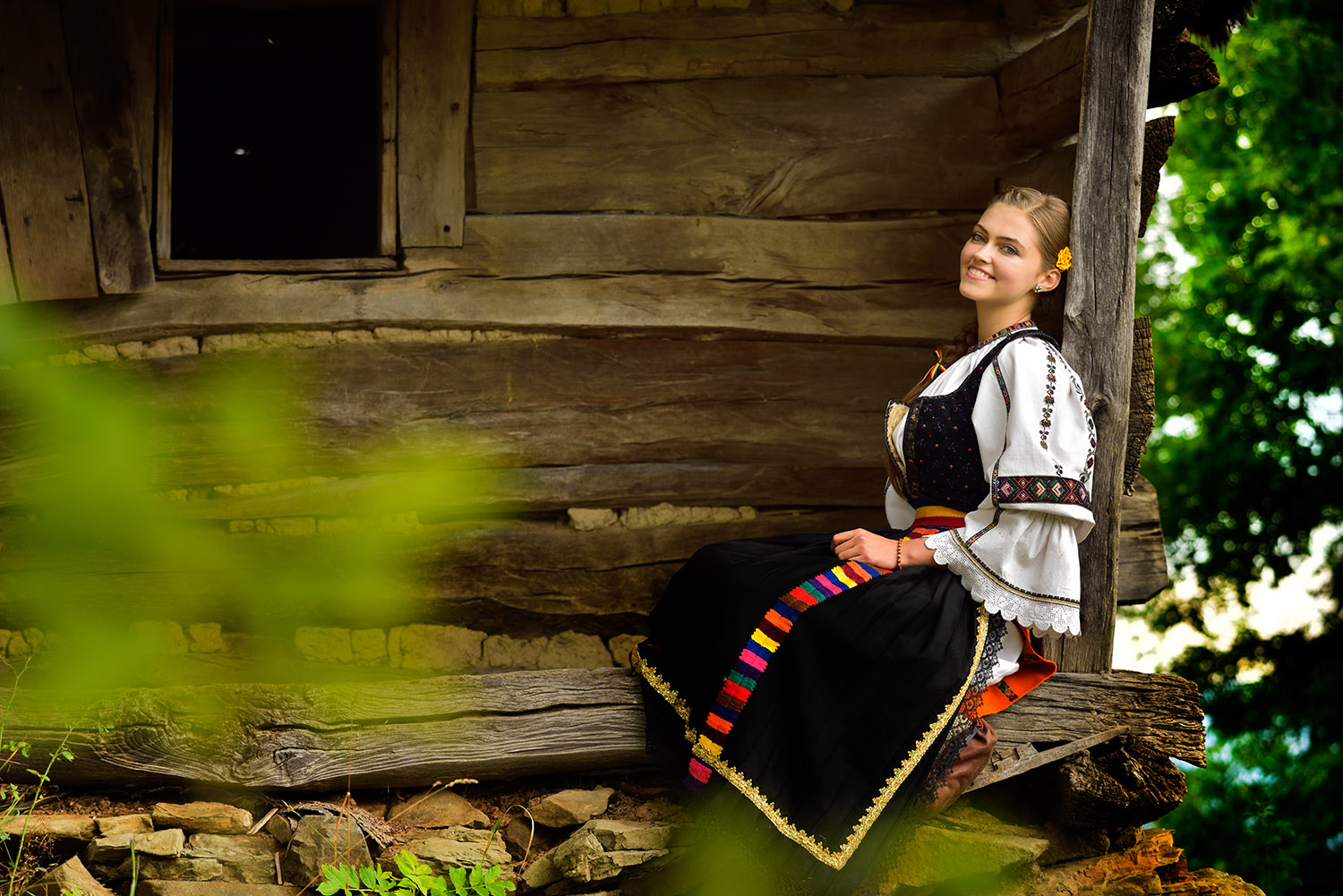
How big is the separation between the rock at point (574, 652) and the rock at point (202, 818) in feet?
4.03

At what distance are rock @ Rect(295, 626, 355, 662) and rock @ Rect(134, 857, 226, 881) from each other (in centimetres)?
106

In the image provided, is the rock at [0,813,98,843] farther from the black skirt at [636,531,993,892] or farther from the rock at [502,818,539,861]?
the black skirt at [636,531,993,892]

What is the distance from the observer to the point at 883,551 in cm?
270

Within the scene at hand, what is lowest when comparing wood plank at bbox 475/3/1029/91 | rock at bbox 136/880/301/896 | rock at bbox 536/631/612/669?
rock at bbox 136/880/301/896

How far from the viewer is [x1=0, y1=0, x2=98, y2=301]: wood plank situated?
11.4 feet

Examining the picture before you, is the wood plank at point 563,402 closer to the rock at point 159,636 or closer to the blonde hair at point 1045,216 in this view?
the rock at point 159,636

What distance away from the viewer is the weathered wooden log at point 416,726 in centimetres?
288

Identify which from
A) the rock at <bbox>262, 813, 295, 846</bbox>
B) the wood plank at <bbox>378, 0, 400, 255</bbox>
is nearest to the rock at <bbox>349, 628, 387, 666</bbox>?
the rock at <bbox>262, 813, 295, 846</bbox>

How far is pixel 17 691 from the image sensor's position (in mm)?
2922

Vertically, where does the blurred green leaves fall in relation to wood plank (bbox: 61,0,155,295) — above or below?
below

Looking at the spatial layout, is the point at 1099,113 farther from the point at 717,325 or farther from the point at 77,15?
the point at 77,15

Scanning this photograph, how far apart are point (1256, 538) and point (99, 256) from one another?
304 inches

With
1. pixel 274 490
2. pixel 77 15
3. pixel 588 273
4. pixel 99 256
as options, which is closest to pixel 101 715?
pixel 274 490

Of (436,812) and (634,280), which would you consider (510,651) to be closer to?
(436,812)
